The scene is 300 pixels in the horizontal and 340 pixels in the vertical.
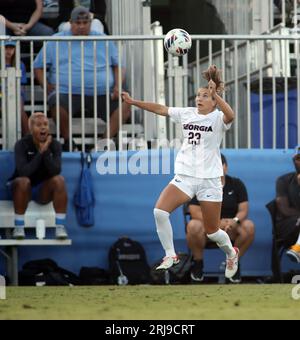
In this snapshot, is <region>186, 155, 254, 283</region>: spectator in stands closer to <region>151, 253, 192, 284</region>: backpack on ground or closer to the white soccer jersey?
<region>151, 253, 192, 284</region>: backpack on ground

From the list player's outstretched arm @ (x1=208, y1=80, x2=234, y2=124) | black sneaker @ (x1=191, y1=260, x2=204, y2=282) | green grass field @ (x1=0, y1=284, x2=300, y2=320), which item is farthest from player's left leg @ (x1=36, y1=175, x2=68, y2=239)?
player's outstretched arm @ (x1=208, y1=80, x2=234, y2=124)

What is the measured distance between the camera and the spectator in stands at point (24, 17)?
1766 cm

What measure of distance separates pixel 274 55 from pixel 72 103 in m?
2.81

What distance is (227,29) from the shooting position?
20.0 m

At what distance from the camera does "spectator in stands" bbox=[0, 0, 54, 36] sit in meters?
17.7

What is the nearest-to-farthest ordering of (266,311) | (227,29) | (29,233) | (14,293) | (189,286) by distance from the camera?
(266,311), (14,293), (189,286), (29,233), (227,29)

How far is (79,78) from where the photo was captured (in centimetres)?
1662

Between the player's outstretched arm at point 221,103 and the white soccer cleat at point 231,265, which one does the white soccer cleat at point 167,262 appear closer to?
the white soccer cleat at point 231,265

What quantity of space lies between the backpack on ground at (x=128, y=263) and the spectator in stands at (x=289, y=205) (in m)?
1.83

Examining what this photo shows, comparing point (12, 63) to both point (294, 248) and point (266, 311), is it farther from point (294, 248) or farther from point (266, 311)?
point (266, 311)

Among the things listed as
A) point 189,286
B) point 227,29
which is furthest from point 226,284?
point 227,29

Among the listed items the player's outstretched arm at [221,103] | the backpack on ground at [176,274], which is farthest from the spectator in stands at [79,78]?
the player's outstretched arm at [221,103]

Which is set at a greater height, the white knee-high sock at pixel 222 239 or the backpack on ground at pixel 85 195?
the backpack on ground at pixel 85 195

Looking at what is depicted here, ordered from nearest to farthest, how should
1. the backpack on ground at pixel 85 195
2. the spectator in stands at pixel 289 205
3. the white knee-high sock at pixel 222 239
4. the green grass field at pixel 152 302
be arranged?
the green grass field at pixel 152 302, the white knee-high sock at pixel 222 239, the spectator in stands at pixel 289 205, the backpack on ground at pixel 85 195
